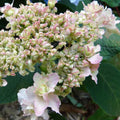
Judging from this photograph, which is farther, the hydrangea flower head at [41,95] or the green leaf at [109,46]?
the green leaf at [109,46]

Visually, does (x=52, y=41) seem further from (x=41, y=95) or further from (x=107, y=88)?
(x=107, y=88)

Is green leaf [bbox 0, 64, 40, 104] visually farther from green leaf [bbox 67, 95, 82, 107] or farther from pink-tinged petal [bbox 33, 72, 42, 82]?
green leaf [bbox 67, 95, 82, 107]

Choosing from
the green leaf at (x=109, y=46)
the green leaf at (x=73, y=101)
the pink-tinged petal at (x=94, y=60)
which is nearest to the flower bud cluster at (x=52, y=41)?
the pink-tinged petal at (x=94, y=60)

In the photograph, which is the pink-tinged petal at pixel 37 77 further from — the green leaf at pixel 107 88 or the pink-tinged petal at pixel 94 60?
the green leaf at pixel 107 88

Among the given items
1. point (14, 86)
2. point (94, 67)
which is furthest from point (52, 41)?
point (14, 86)

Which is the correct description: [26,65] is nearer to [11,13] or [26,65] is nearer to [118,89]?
[11,13]

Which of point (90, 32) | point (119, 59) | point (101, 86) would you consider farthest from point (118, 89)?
point (90, 32)

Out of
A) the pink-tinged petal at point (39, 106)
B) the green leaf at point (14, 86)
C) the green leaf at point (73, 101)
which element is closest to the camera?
the pink-tinged petal at point (39, 106)
